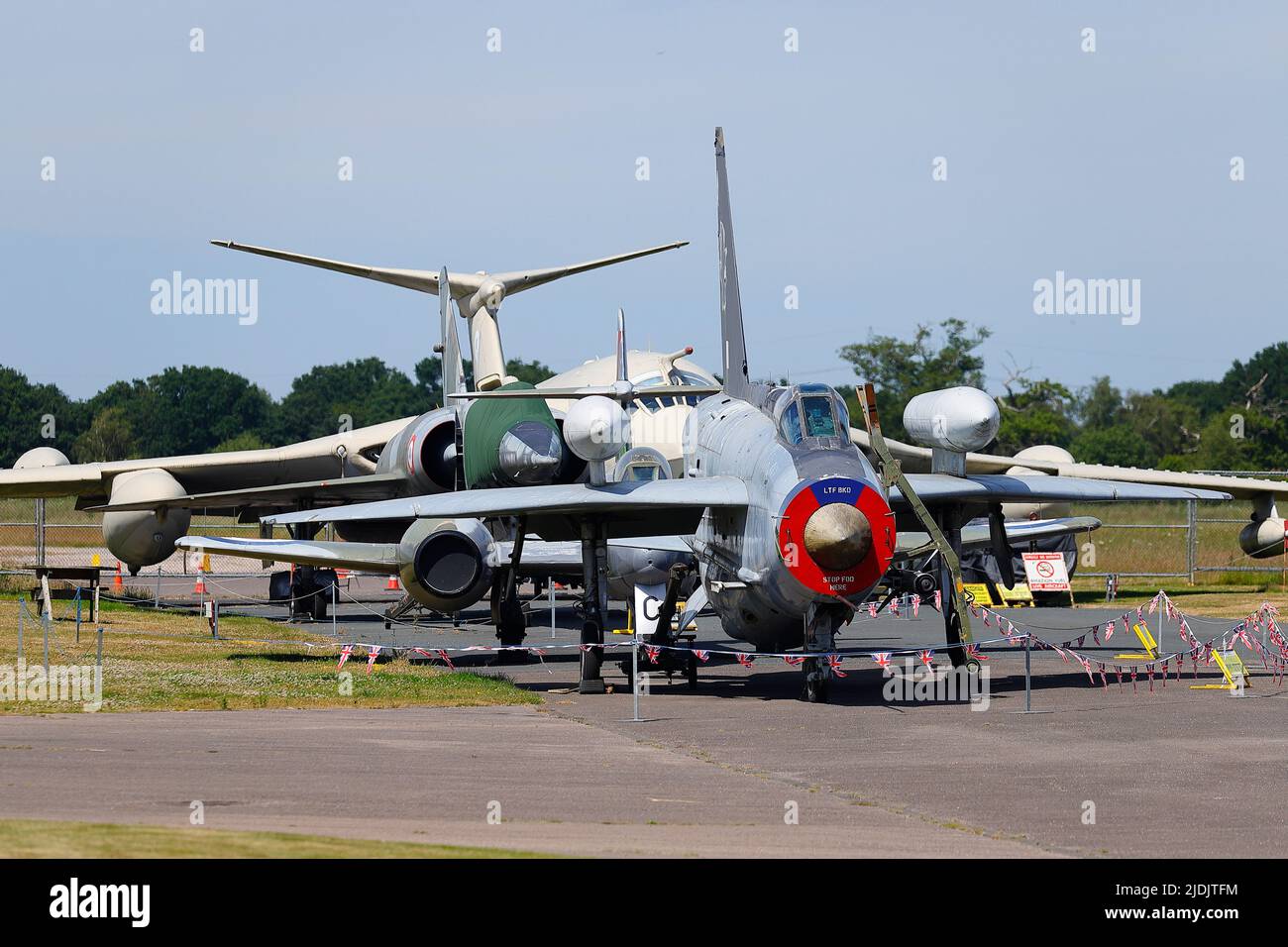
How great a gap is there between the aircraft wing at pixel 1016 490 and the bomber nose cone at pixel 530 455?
25.8 feet

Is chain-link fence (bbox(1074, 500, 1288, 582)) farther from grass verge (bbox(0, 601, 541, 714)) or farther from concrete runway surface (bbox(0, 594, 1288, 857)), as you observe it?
concrete runway surface (bbox(0, 594, 1288, 857))

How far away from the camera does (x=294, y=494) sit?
3506 centimetres

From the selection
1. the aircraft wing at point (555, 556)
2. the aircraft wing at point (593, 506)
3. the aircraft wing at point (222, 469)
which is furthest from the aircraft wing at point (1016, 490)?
the aircraft wing at point (222, 469)

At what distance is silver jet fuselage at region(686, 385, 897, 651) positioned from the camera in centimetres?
1662

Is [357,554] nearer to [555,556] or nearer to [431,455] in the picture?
[555,556]

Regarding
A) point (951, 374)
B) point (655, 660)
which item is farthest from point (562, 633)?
point (951, 374)

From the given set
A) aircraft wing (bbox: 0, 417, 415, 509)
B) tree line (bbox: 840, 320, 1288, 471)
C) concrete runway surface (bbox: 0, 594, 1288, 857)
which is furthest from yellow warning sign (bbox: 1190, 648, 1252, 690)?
tree line (bbox: 840, 320, 1288, 471)

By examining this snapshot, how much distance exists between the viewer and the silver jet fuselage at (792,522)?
16625 millimetres

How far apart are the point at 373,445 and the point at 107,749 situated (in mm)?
27069

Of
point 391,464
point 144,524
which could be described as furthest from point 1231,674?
point 144,524

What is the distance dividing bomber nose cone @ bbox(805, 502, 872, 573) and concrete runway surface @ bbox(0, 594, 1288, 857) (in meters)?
1.69

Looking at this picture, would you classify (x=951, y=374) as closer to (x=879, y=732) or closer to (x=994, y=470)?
(x=994, y=470)
